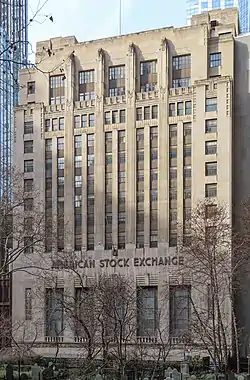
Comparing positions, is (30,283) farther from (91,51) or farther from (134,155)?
(91,51)

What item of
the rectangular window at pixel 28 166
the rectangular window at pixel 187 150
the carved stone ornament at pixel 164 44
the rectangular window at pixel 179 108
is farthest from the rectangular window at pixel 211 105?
the rectangular window at pixel 28 166

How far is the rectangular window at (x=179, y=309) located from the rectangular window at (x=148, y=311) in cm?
158

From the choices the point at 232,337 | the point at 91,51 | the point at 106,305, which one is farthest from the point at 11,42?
the point at 91,51

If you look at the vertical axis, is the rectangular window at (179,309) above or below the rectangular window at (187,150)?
below

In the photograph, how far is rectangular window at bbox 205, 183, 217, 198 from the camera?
189 ft

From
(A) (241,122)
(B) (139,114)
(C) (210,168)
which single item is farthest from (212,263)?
(B) (139,114)

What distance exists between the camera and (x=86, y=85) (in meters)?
65.7

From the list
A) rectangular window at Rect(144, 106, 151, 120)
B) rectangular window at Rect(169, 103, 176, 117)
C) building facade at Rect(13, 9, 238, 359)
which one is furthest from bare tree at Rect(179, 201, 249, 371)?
rectangular window at Rect(144, 106, 151, 120)

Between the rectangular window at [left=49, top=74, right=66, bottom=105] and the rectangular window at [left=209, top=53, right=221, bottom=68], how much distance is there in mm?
15105

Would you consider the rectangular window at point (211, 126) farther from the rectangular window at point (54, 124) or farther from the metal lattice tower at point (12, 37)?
the metal lattice tower at point (12, 37)

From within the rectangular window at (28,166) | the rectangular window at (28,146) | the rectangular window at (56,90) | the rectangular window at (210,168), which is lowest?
the rectangular window at (210,168)

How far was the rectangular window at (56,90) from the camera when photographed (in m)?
Answer: 65.9

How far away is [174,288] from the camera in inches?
2223

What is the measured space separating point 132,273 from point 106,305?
2463 centimetres
